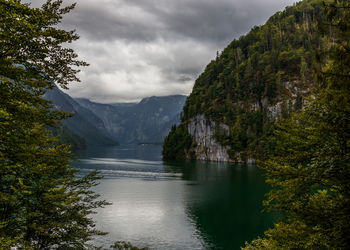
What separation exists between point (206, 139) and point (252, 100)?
37.7 meters

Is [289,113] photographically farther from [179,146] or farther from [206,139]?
[179,146]

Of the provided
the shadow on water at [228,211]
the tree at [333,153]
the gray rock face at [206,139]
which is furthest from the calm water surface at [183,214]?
the gray rock face at [206,139]

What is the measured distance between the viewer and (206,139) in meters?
172

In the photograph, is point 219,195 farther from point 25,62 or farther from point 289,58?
point 289,58

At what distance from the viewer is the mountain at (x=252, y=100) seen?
493 feet

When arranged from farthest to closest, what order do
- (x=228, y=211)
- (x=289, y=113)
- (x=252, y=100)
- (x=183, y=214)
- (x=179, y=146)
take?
(x=179, y=146)
(x=252, y=100)
(x=228, y=211)
(x=183, y=214)
(x=289, y=113)

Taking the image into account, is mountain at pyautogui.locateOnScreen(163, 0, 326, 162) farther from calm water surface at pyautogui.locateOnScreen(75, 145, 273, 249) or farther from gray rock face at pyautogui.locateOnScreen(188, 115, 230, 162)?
calm water surface at pyautogui.locateOnScreen(75, 145, 273, 249)

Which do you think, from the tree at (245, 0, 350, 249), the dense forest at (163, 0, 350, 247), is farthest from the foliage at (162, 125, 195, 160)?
the tree at (245, 0, 350, 249)

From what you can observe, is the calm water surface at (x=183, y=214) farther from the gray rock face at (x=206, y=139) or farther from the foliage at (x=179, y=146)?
the foliage at (x=179, y=146)

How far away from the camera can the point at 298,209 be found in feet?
39.4

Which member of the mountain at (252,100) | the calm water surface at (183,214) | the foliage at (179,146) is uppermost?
the mountain at (252,100)

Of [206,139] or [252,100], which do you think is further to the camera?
[206,139]

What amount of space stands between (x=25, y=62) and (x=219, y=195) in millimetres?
61471

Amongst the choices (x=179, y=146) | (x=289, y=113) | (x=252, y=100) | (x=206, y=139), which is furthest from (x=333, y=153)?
(x=179, y=146)
